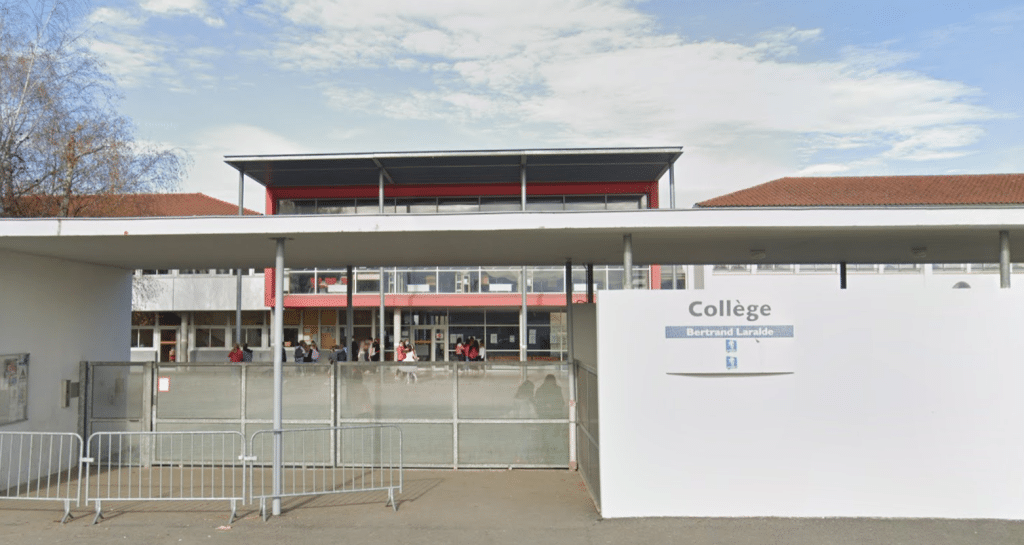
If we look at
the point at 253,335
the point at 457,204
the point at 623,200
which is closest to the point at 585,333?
the point at 623,200

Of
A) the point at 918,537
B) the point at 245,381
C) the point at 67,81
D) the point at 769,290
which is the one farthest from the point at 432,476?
the point at 67,81

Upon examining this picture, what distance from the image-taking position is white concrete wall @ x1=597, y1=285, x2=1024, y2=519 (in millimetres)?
8742

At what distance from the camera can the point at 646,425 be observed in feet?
28.8

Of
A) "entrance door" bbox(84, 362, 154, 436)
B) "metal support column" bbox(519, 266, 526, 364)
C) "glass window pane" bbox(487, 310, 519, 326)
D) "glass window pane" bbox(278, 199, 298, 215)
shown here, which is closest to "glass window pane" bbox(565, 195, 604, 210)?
"metal support column" bbox(519, 266, 526, 364)

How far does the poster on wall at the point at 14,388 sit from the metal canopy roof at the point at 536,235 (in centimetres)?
143

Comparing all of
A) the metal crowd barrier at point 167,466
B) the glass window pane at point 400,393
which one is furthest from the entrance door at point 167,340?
the glass window pane at point 400,393

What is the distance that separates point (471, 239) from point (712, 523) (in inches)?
168

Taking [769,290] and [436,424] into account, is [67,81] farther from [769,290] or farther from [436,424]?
[769,290]

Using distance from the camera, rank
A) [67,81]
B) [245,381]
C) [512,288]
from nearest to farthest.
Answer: [245,381] → [67,81] → [512,288]

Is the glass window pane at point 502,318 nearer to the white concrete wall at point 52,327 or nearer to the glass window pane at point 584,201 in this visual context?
the glass window pane at point 584,201

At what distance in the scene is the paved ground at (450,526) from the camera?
8.11 metres

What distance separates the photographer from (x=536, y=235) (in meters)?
9.67

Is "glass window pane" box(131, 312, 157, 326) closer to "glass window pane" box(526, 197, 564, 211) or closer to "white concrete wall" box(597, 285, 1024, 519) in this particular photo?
"glass window pane" box(526, 197, 564, 211)

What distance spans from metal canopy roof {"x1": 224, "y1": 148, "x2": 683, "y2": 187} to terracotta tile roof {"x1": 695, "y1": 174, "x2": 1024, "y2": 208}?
16.5 meters
